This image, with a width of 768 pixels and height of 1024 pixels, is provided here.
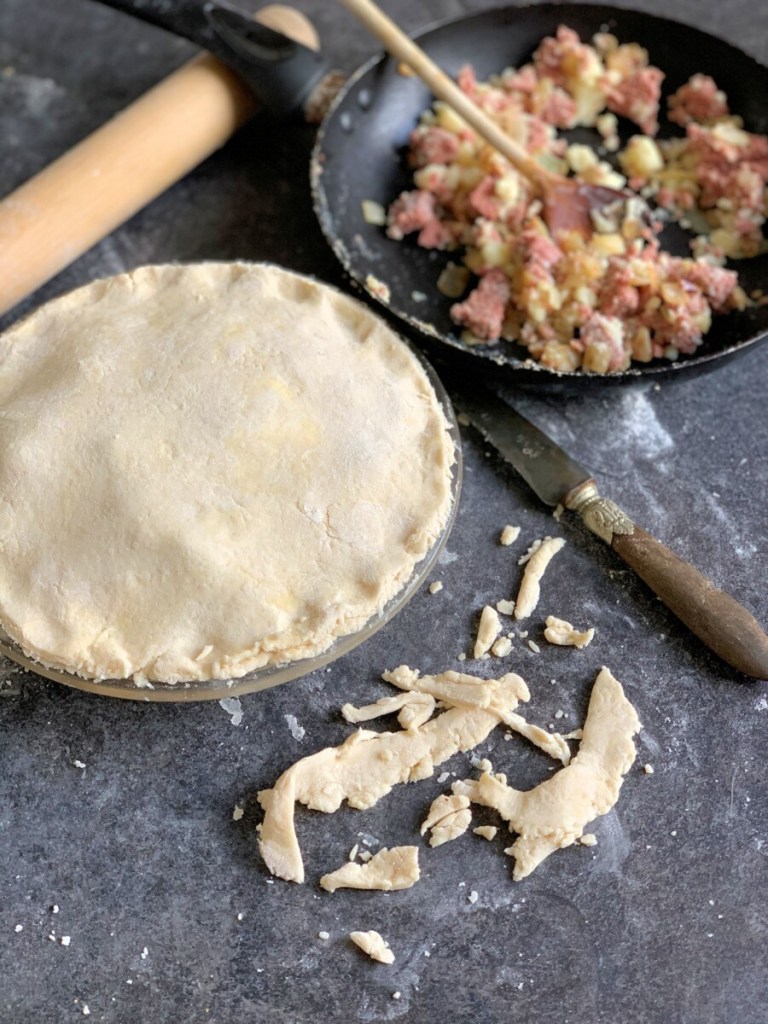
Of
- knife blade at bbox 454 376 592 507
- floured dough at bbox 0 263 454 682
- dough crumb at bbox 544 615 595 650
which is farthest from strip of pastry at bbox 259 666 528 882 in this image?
knife blade at bbox 454 376 592 507

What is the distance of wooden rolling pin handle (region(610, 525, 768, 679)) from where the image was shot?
1.72m

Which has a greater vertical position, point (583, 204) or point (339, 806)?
point (583, 204)

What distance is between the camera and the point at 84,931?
1595mm

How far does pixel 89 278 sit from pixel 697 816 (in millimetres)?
1704

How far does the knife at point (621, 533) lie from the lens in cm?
173

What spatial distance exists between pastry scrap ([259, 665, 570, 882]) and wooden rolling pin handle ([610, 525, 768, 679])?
0.31 meters

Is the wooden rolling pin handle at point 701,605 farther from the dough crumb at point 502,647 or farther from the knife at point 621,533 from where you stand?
the dough crumb at point 502,647

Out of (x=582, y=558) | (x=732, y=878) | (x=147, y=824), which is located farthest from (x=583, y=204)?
(x=147, y=824)

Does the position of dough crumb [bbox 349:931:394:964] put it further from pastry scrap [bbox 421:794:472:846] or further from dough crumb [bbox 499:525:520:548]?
dough crumb [bbox 499:525:520:548]

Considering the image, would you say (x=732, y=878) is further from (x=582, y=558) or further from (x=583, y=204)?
(x=583, y=204)

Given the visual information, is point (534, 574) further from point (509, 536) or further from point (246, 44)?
point (246, 44)

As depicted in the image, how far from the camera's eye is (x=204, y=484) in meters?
1.61

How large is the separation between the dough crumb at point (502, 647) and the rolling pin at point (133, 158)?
1230mm

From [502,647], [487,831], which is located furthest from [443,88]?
[487,831]
